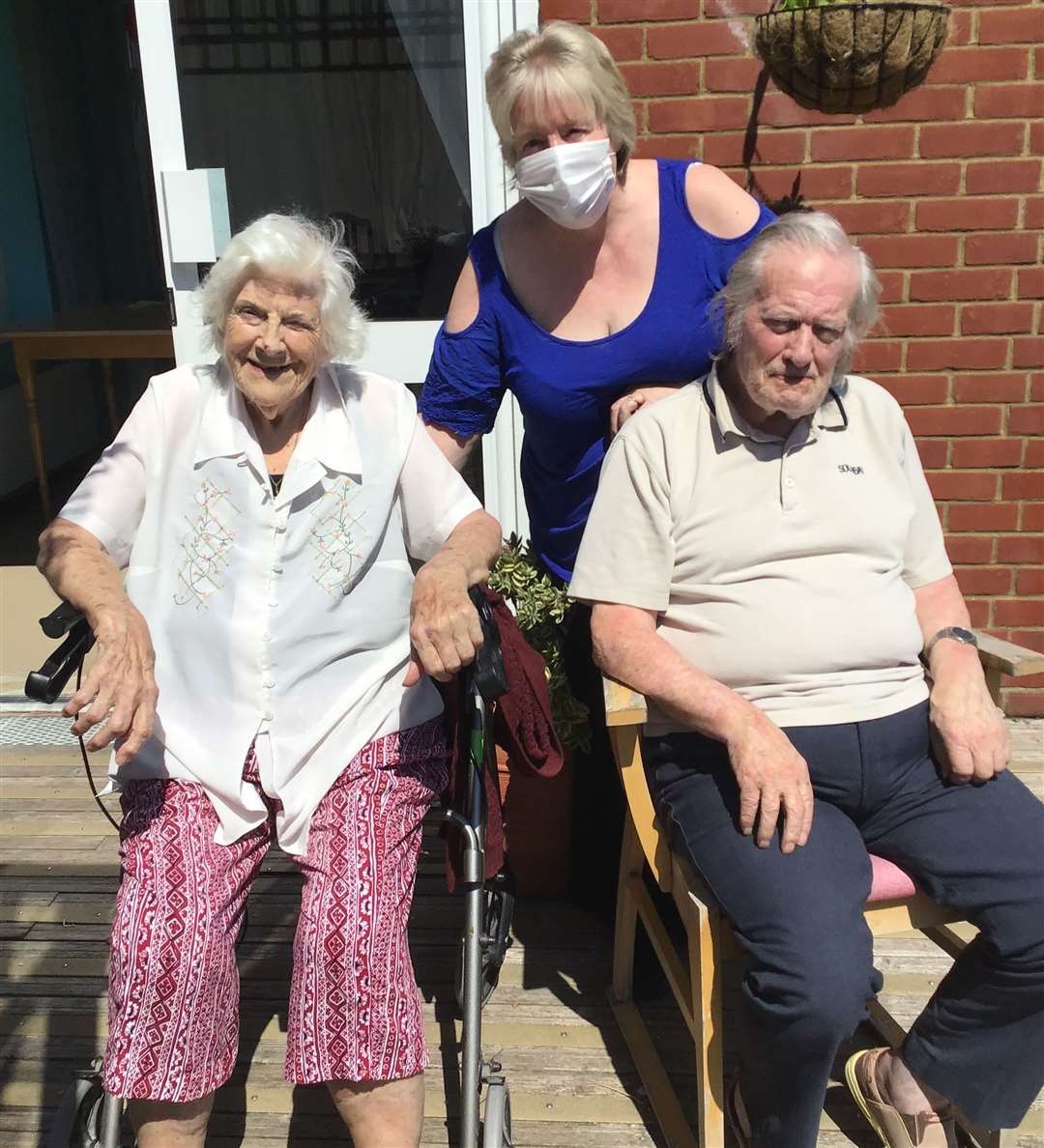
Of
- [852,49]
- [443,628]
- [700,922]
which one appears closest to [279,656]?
[443,628]

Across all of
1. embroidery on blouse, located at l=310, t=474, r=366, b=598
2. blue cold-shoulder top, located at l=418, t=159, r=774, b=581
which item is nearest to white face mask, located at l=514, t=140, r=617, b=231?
blue cold-shoulder top, located at l=418, t=159, r=774, b=581

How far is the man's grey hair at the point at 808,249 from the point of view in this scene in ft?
6.61

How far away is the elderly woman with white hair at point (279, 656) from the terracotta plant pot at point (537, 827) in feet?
2.11

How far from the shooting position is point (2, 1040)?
99.3 inches

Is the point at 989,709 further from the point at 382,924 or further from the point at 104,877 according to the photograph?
the point at 104,877

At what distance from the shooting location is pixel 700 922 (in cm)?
192

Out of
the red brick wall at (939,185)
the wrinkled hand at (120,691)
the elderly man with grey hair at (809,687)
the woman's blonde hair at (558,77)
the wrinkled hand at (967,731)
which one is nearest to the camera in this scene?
the wrinkled hand at (120,691)

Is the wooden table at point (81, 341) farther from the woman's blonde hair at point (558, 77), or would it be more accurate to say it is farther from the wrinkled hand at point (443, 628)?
the wrinkled hand at point (443, 628)

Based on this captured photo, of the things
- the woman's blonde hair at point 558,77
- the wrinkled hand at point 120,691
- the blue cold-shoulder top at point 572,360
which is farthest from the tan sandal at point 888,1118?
the woman's blonde hair at point 558,77

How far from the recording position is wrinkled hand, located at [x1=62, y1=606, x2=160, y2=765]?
5.84ft

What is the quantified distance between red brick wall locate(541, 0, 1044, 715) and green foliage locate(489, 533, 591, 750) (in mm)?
1335

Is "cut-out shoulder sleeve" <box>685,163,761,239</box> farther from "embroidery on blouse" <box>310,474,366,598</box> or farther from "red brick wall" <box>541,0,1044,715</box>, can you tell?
"red brick wall" <box>541,0,1044,715</box>

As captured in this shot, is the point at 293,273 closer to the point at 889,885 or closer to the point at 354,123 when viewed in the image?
the point at 889,885

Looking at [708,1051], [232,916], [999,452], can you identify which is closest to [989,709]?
[708,1051]
